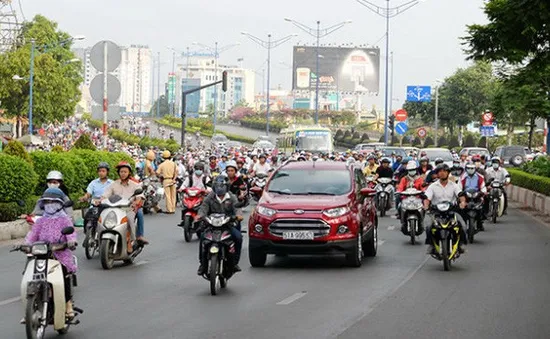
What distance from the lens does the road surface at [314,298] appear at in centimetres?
1247

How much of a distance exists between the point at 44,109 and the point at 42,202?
7850 cm

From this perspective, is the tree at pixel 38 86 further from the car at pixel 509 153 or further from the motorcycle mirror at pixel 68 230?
the motorcycle mirror at pixel 68 230

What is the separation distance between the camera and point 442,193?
795 inches

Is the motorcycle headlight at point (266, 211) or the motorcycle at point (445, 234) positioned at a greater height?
the motorcycle headlight at point (266, 211)

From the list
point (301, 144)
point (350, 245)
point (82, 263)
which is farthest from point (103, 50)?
point (301, 144)

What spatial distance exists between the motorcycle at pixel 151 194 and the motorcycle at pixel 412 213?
1059 cm

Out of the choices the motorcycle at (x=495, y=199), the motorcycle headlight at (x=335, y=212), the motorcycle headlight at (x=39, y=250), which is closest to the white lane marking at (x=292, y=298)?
the motorcycle headlight at (x=335, y=212)

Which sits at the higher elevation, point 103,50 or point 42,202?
point 103,50

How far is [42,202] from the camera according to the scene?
491 inches

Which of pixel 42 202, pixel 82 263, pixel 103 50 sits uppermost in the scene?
pixel 103 50

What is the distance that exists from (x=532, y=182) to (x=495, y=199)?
10.8 m

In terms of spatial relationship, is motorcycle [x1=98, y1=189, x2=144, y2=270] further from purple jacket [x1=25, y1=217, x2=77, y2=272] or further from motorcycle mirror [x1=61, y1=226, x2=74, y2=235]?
motorcycle mirror [x1=61, y1=226, x2=74, y2=235]

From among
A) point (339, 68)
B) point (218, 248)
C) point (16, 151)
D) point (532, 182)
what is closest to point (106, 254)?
point (218, 248)

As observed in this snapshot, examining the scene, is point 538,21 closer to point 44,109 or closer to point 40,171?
point 40,171
